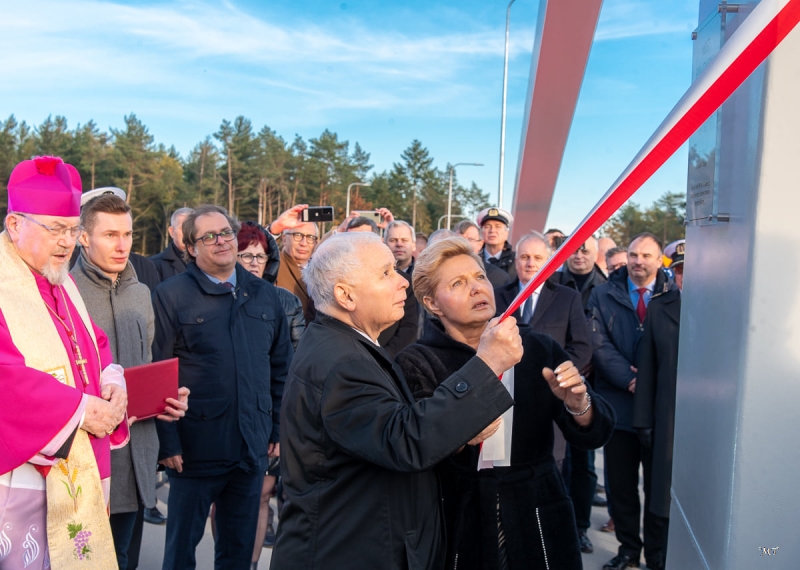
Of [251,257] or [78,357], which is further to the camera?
[251,257]

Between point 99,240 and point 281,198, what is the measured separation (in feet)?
246

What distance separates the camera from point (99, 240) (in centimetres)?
324

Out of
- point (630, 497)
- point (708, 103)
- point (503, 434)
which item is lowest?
point (630, 497)

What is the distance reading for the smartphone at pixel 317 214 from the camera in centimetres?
593

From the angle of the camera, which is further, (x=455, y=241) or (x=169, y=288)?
(x=169, y=288)

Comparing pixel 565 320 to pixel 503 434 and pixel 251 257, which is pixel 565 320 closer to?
pixel 251 257

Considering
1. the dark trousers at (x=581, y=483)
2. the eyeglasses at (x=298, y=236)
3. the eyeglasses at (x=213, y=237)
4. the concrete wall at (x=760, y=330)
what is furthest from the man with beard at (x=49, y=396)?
the dark trousers at (x=581, y=483)

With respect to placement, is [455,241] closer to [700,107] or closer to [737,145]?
[737,145]

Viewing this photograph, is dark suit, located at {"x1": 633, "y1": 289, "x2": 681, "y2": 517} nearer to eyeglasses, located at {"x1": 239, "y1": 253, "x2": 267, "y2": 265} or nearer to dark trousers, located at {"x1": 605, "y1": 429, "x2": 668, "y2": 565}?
dark trousers, located at {"x1": 605, "y1": 429, "x2": 668, "y2": 565}

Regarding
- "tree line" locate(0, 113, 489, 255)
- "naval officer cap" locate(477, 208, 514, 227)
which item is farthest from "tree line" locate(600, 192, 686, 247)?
"naval officer cap" locate(477, 208, 514, 227)

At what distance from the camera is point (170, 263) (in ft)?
20.4

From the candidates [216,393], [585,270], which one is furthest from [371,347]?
[585,270]

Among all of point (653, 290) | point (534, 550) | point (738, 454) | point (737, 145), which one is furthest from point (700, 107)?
point (653, 290)

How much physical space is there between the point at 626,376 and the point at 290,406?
3.51 m
